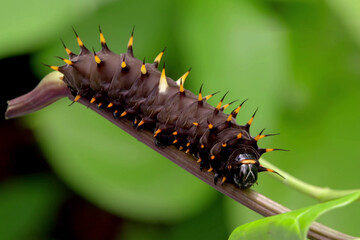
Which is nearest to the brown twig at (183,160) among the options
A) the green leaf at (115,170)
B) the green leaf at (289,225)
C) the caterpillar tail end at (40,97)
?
the caterpillar tail end at (40,97)

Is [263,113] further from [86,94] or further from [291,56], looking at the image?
[86,94]

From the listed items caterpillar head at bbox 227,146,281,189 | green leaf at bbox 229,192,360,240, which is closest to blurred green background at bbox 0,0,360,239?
caterpillar head at bbox 227,146,281,189

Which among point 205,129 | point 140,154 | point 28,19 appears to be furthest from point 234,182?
point 28,19

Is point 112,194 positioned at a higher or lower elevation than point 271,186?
lower

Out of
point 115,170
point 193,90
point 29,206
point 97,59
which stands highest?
point 97,59

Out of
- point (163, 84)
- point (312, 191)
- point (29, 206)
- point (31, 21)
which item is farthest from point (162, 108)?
point (29, 206)

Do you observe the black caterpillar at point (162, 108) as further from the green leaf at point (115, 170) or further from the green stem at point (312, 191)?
the green leaf at point (115, 170)

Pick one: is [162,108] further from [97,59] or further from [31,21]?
[31,21]
